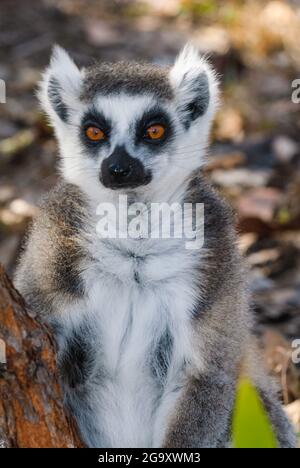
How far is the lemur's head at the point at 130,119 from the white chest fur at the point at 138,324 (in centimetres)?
41

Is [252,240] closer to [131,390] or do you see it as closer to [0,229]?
[0,229]

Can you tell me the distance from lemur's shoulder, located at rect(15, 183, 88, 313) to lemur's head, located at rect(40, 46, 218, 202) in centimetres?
14

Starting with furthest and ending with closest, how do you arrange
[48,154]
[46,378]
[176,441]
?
[48,154] → [176,441] → [46,378]

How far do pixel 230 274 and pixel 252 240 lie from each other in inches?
143

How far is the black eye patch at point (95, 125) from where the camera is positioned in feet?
15.5

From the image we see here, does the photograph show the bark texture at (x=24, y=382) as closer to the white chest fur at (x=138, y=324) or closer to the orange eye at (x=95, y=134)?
the white chest fur at (x=138, y=324)

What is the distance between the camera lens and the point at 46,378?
12.5 feet

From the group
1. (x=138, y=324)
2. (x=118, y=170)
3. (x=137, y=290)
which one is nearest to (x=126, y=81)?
(x=118, y=170)

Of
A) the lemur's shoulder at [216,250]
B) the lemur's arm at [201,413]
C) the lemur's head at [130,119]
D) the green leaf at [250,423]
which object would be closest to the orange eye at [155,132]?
the lemur's head at [130,119]

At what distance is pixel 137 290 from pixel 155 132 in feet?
3.10

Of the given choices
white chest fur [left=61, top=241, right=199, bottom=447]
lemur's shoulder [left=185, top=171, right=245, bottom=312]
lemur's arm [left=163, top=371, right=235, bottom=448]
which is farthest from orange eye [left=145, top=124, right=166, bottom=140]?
lemur's arm [left=163, top=371, right=235, bottom=448]

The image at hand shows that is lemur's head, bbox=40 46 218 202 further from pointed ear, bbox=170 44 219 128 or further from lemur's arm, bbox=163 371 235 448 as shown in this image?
lemur's arm, bbox=163 371 235 448

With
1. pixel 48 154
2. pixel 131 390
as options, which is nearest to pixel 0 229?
pixel 48 154

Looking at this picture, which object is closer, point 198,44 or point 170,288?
point 170,288
